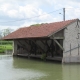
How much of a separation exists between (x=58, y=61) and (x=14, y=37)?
7.32 meters

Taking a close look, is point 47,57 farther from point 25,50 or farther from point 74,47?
point 25,50

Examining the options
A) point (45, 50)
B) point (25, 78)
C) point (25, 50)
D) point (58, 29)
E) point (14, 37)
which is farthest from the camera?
point (25, 50)

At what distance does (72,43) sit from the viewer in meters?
23.3

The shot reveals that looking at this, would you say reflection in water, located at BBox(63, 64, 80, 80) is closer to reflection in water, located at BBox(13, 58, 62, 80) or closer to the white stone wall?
reflection in water, located at BBox(13, 58, 62, 80)

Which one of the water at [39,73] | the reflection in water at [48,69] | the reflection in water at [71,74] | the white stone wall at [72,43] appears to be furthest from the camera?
the white stone wall at [72,43]

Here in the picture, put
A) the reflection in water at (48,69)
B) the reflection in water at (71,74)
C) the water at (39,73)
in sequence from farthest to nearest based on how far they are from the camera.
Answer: the reflection in water at (48,69) → the reflection in water at (71,74) → the water at (39,73)

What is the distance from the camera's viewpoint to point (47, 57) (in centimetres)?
2597

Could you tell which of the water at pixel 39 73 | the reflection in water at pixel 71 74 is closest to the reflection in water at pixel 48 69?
the water at pixel 39 73

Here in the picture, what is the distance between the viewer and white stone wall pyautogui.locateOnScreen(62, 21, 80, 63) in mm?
22922

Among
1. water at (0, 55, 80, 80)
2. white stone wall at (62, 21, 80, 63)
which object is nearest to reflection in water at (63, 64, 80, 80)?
water at (0, 55, 80, 80)

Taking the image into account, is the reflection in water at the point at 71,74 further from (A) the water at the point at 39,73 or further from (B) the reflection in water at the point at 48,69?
(B) the reflection in water at the point at 48,69

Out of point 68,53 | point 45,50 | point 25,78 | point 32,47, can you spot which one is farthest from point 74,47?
point 25,78

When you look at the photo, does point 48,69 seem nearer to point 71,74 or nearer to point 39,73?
point 39,73

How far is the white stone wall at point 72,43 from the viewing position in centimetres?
2292
